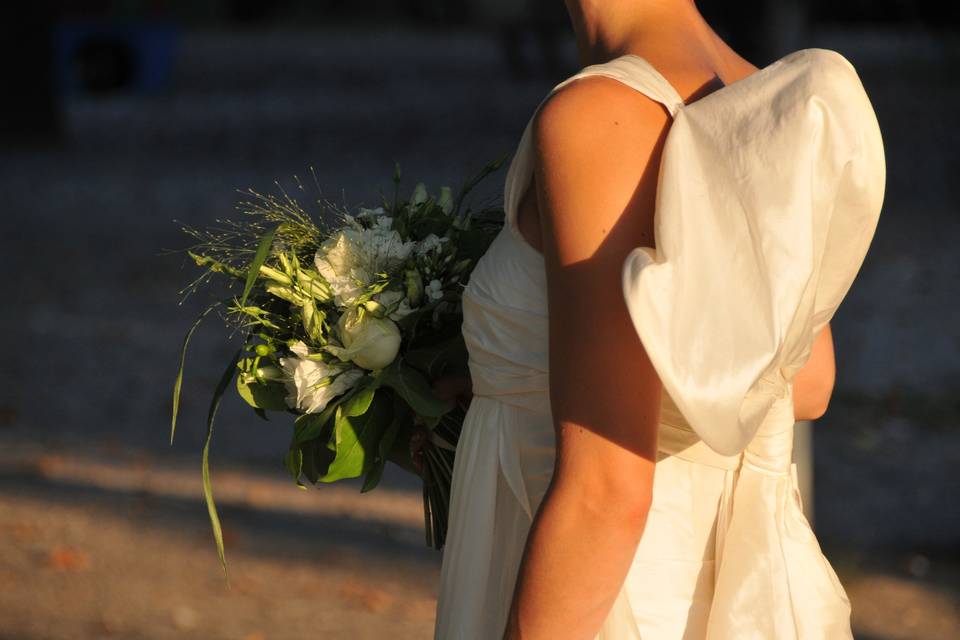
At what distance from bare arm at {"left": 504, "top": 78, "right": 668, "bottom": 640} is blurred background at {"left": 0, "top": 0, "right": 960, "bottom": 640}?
2.61ft

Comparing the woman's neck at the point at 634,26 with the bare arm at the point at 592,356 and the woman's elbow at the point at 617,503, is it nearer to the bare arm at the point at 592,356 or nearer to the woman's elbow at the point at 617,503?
the bare arm at the point at 592,356

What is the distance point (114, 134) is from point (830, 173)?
19558 mm

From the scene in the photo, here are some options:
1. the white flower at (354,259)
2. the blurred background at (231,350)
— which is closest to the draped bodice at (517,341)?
the white flower at (354,259)

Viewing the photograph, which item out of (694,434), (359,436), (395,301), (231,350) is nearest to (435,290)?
(395,301)

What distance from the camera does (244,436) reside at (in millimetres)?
7363

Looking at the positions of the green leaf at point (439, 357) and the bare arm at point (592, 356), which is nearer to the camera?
the bare arm at point (592, 356)

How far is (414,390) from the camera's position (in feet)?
6.71

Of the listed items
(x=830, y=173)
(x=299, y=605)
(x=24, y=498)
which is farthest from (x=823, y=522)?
(x=830, y=173)

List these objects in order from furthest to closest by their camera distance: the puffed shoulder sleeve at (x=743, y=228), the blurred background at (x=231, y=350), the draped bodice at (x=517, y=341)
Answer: the blurred background at (x=231, y=350) → the draped bodice at (x=517, y=341) → the puffed shoulder sleeve at (x=743, y=228)

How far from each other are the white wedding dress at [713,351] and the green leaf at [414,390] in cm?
15

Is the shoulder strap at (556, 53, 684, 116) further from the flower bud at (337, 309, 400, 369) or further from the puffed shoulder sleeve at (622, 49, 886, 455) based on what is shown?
the flower bud at (337, 309, 400, 369)

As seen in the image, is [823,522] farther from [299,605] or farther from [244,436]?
[244,436]

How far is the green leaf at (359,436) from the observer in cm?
210

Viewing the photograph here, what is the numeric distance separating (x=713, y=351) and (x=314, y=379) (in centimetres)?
78
